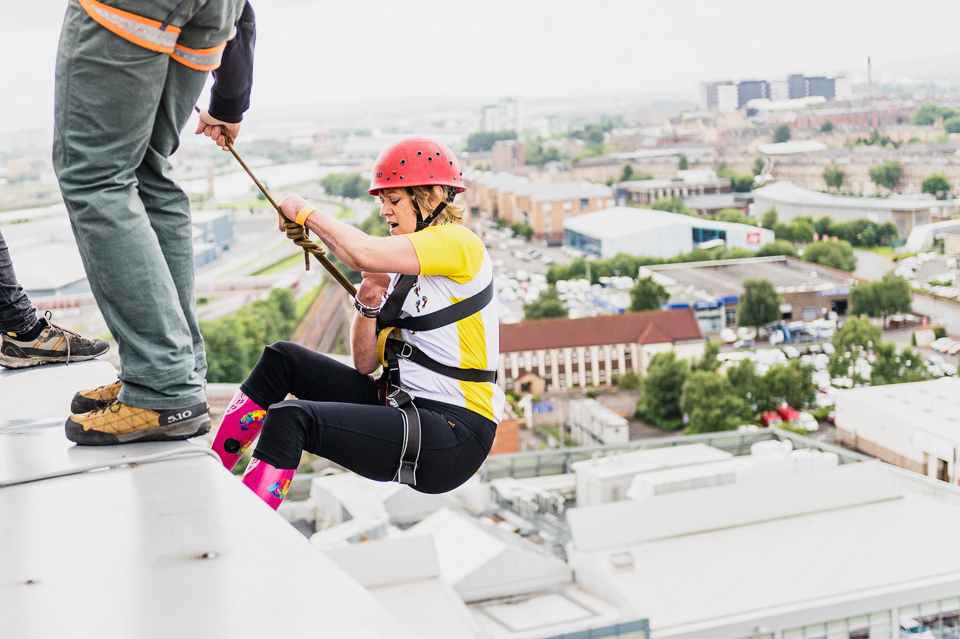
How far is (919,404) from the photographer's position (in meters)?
13.2

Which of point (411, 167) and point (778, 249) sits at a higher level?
point (411, 167)

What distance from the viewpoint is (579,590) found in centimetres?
795

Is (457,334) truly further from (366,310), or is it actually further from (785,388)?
(785,388)

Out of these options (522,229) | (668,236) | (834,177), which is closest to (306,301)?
(668,236)

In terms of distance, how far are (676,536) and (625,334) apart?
1051 centimetres

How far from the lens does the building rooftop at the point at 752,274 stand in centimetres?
2361

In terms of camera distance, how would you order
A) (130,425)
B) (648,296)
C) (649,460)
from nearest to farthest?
1. (130,425)
2. (649,460)
3. (648,296)

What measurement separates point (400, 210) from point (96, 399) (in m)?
0.50

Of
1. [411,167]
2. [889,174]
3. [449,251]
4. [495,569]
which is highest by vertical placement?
[411,167]

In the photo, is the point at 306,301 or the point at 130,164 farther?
the point at 306,301

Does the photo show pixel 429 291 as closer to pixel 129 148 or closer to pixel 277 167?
pixel 129 148

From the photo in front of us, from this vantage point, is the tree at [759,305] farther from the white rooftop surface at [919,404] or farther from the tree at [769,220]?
the tree at [769,220]

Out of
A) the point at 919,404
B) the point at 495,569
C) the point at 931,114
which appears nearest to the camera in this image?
the point at 495,569

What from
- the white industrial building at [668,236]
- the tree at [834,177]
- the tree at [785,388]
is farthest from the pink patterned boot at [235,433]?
the tree at [834,177]
